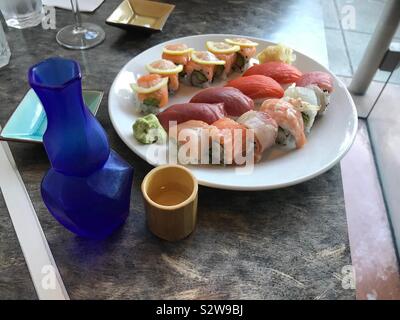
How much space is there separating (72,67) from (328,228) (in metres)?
0.46

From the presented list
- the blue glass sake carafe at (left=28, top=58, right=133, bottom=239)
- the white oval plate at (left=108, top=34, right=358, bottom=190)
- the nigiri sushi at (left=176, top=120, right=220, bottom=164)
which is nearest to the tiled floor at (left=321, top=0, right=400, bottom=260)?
the white oval plate at (left=108, top=34, right=358, bottom=190)

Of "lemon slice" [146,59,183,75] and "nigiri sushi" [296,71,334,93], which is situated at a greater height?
"nigiri sushi" [296,71,334,93]

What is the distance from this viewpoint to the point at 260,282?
546mm

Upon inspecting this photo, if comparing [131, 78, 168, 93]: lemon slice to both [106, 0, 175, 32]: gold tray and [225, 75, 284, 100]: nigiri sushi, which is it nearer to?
[225, 75, 284, 100]: nigiri sushi

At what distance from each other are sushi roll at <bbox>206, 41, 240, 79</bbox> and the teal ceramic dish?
0.30m

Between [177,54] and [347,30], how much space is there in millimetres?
1467

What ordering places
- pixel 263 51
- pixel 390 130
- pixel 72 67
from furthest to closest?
1. pixel 390 130
2. pixel 263 51
3. pixel 72 67

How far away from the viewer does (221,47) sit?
2.99 feet

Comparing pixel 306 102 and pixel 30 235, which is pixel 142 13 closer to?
pixel 306 102

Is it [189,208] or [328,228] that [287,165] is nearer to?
[328,228]

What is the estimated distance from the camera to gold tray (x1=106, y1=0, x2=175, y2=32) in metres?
1.07

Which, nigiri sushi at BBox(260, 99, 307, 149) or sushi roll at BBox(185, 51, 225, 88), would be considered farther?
sushi roll at BBox(185, 51, 225, 88)

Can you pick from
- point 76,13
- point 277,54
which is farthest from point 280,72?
point 76,13

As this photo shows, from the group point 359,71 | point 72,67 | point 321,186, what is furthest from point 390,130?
point 72,67
